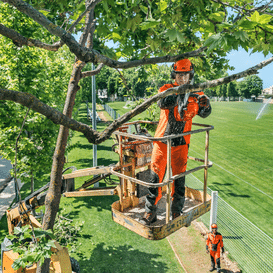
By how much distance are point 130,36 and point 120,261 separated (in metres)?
6.98

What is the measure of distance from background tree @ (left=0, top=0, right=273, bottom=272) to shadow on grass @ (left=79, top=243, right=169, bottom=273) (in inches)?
168

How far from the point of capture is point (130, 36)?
224 inches

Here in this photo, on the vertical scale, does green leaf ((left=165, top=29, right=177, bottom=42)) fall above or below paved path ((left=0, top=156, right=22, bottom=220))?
above

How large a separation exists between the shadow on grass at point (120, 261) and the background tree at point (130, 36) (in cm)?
426

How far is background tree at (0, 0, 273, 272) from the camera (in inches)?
119

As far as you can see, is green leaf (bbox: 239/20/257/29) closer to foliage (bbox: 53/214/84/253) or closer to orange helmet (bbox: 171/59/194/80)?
orange helmet (bbox: 171/59/194/80)

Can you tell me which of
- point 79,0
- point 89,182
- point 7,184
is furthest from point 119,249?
point 7,184

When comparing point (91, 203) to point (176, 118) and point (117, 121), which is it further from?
point (117, 121)

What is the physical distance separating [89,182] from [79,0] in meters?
4.18

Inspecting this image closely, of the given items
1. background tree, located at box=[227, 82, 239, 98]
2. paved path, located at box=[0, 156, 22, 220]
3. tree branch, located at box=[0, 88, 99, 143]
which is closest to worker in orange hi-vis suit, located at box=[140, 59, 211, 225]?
tree branch, located at box=[0, 88, 99, 143]

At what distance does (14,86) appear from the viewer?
9078 mm

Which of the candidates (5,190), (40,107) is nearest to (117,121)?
(40,107)

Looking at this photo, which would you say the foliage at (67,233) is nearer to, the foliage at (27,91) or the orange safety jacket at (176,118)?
the foliage at (27,91)

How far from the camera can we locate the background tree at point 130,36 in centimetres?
302
